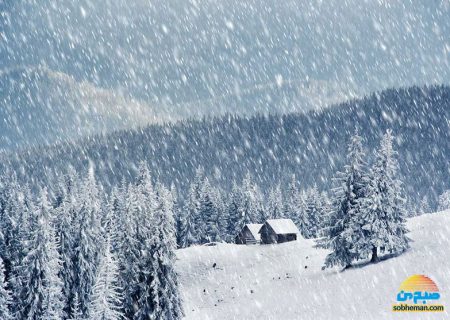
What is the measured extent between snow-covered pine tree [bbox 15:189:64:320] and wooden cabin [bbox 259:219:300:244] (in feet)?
140

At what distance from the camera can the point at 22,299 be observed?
42.5 meters

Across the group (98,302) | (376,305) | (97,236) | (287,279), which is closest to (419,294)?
(376,305)

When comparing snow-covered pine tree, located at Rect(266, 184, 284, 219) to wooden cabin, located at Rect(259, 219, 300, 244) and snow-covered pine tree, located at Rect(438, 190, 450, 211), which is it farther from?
snow-covered pine tree, located at Rect(438, 190, 450, 211)

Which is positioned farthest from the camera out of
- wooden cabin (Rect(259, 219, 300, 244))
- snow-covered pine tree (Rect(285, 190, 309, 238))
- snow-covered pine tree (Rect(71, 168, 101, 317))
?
snow-covered pine tree (Rect(285, 190, 309, 238))

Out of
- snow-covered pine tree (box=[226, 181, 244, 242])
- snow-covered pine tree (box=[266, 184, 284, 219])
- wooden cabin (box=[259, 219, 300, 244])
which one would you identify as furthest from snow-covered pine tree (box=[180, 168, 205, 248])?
snow-covered pine tree (box=[266, 184, 284, 219])

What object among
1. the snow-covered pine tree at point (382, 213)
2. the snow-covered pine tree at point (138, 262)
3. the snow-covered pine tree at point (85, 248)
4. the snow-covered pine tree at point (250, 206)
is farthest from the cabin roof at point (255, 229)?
the snow-covered pine tree at point (138, 262)


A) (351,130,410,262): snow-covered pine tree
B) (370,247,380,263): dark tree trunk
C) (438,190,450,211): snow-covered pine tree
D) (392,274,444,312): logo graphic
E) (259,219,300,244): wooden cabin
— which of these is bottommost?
(392,274,444,312): logo graphic

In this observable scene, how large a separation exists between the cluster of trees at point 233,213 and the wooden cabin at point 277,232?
28.4ft

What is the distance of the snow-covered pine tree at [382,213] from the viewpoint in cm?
4938

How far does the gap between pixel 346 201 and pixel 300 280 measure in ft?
33.7

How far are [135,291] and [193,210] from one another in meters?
49.1

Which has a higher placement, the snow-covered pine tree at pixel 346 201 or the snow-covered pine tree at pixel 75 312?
the snow-covered pine tree at pixel 346 201

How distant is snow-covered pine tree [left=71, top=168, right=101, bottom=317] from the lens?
47500mm

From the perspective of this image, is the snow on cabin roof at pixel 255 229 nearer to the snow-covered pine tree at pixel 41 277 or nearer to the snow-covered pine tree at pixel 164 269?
the snow-covered pine tree at pixel 164 269
